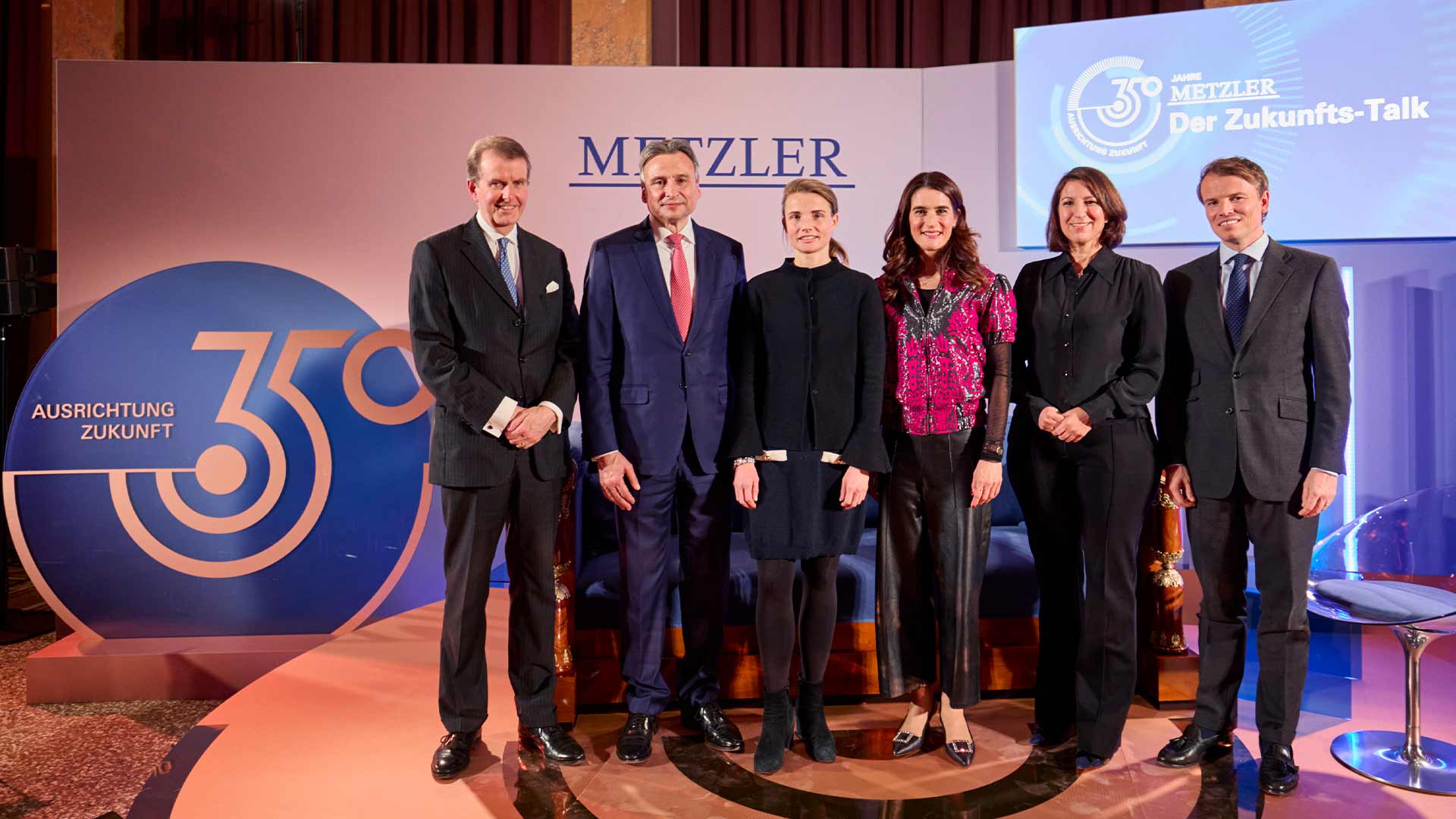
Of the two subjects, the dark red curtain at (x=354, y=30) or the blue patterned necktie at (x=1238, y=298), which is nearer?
the blue patterned necktie at (x=1238, y=298)

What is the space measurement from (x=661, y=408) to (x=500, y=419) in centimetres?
44

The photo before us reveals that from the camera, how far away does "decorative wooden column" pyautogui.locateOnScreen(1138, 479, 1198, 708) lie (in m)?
3.10

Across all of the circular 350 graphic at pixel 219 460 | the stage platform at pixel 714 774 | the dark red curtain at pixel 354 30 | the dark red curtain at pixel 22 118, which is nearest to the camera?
the stage platform at pixel 714 774

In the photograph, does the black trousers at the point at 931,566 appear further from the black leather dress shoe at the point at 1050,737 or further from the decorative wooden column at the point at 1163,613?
the decorative wooden column at the point at 1163,613

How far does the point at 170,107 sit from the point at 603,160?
1971mm

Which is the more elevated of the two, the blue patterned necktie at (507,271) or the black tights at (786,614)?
the blue patterned necktie at (507,271)

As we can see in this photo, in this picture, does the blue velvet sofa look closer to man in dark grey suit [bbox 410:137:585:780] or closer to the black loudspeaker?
man in dark grey suit [bbox 410:137:585:780]

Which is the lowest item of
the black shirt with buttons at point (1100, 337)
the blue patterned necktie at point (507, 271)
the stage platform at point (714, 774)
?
the stage platform at point (714, 774)

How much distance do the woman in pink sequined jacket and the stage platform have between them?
253 millimetres

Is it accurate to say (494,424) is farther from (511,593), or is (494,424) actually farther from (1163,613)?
(1163,613)

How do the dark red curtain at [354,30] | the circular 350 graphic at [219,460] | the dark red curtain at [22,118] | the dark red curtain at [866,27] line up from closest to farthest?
the circular 350 graphic at [219,460], the dark red curtain at [866,27], the dark red curtain at [354,30], the dark red curtain at [22,118]

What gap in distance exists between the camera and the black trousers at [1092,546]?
257cm

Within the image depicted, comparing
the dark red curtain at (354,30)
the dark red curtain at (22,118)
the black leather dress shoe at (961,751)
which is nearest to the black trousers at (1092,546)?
the black leather dress shoe at (961,751)

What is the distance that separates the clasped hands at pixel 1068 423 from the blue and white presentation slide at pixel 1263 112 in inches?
91.3
